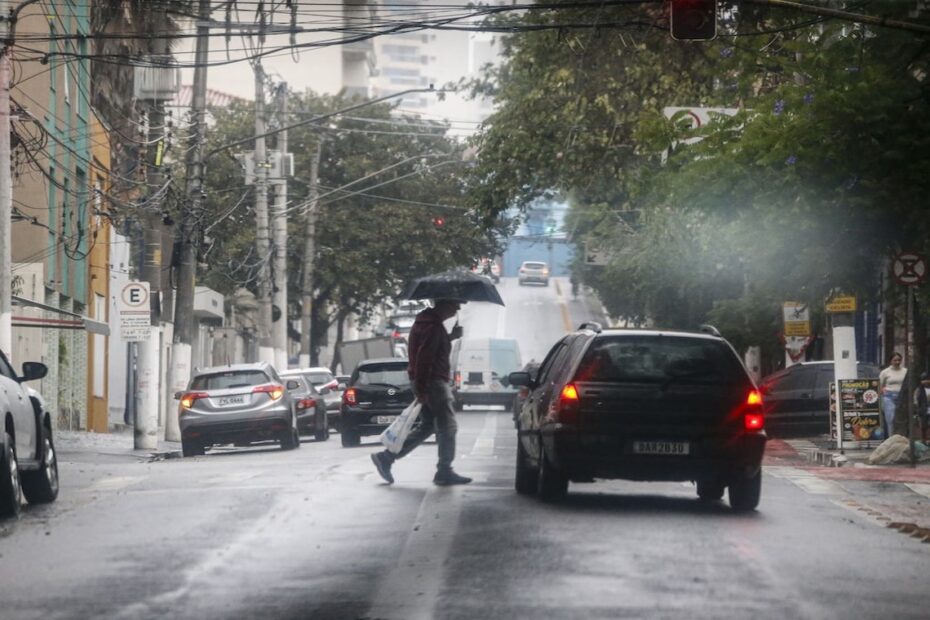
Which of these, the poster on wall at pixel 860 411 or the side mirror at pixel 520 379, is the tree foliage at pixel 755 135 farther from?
the side mirror at pixel 520 379

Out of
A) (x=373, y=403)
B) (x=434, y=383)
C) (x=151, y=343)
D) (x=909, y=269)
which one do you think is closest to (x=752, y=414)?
(x=434, y=383)

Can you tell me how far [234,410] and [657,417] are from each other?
53.4 ft

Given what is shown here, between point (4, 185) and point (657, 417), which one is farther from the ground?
point (4, 185)

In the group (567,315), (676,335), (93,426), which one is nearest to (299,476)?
(676,335)

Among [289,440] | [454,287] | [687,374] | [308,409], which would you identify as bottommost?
[289,440]

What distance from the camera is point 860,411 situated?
2841cm

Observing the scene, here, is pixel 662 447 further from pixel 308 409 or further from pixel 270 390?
pixel 308 409

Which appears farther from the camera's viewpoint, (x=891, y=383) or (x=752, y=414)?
(x=891, y=383)

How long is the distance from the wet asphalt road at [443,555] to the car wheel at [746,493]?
0.47ft

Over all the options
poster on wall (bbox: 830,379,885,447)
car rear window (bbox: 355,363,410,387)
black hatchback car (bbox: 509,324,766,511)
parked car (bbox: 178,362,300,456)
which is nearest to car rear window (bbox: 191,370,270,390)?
parked car (bbox: 178,362,300,456)

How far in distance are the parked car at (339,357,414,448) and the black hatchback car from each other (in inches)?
663

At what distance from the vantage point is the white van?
53938 millimetres

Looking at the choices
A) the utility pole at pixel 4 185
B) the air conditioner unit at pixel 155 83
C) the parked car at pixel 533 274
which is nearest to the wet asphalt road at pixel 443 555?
the utility pole at pixel 4 185

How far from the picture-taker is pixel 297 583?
33.1 ft
